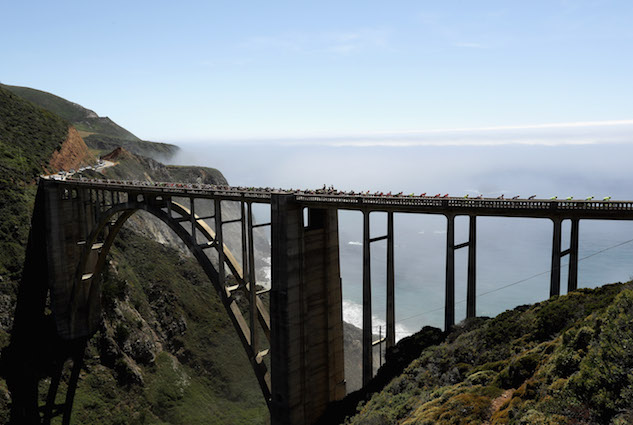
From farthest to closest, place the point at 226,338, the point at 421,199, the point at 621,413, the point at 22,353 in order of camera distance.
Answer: the point at 226,338 → the point at 22,353 → the point at 421,199 → the point at 621,413

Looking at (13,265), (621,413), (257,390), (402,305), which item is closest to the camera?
(621,413)

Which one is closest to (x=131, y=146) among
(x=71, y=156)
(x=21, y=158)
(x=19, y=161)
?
(x=71, y=156)

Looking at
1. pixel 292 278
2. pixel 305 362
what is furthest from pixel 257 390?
pixel 292 278

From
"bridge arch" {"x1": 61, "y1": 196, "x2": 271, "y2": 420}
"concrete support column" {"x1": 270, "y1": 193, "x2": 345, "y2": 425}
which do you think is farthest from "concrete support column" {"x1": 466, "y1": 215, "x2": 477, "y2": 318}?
"bridge arch" {"x1": 61, "y1": 196, "x2": 271, "y2": 420}

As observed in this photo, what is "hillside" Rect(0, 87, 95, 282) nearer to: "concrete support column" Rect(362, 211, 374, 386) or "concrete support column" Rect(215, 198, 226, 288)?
"concrete support column" Rect(215, 198, 226, 288)

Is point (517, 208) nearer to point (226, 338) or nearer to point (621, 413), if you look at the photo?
point (621, 413)

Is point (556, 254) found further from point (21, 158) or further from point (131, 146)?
point (131, 146)

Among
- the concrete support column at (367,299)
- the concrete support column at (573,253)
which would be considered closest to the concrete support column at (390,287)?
the concrete support column at (367,299)
